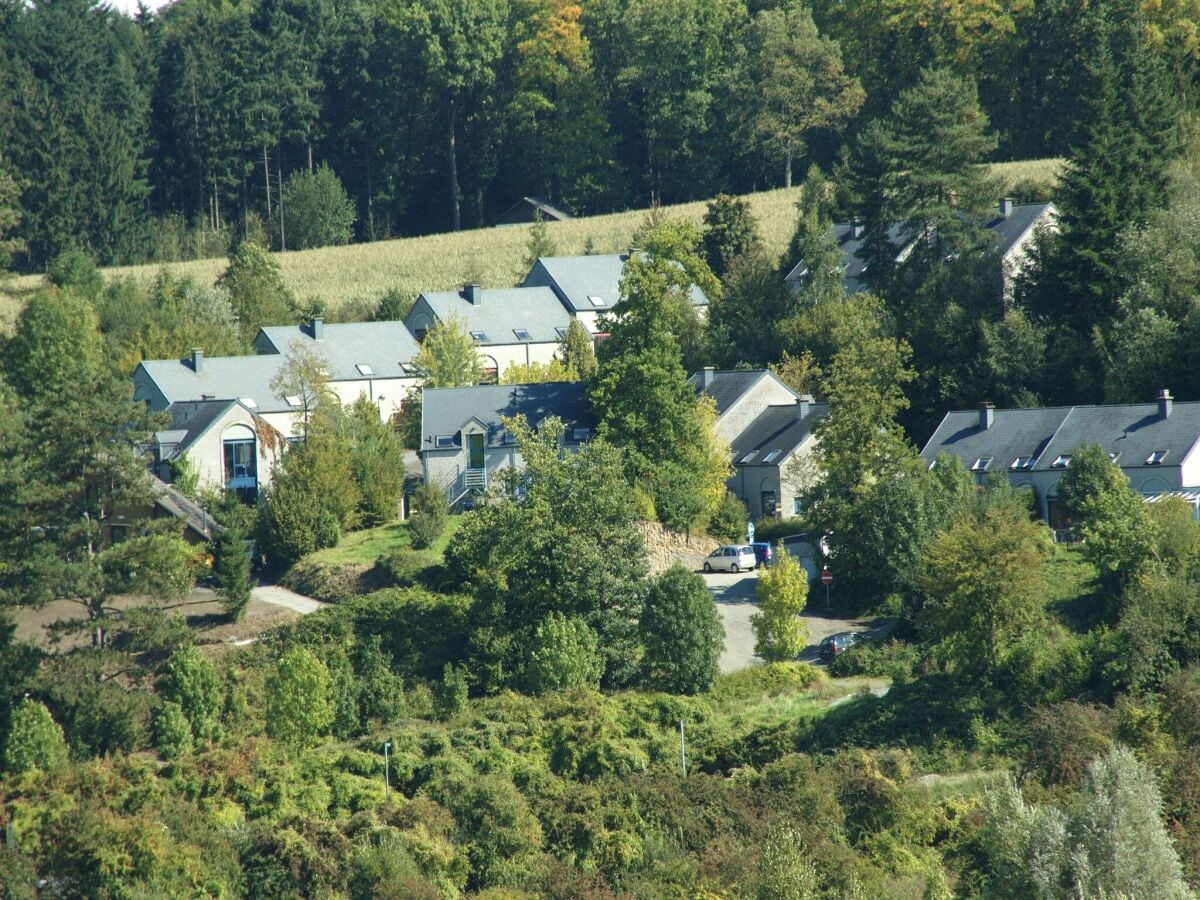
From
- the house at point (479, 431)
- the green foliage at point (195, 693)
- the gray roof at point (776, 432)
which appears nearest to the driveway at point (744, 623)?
the gray roof at point (776, 432)

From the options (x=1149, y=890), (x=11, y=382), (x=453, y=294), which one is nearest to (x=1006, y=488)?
(x=1149, y=890)

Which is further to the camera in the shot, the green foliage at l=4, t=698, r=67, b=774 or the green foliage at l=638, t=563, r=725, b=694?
the green foliage at l=638, t=563, r=725, b=694

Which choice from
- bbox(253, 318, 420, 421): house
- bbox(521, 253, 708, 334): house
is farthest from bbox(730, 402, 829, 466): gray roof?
bbox(521, 253, 708, 334): house

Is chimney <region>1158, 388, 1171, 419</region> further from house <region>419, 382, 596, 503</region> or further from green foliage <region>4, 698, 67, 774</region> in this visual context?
green foliage <region>4, 698, 67, 774</region>

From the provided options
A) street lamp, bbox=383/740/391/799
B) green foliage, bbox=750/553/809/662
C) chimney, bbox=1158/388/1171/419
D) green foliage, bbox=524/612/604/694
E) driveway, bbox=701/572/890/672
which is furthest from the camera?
chimney, bbox=1158/388/1171/419

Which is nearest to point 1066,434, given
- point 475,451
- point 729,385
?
point 729,385

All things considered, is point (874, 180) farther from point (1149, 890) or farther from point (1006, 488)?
point (1149, 890)

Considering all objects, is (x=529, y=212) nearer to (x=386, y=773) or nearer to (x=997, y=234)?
(x=997, y=234)

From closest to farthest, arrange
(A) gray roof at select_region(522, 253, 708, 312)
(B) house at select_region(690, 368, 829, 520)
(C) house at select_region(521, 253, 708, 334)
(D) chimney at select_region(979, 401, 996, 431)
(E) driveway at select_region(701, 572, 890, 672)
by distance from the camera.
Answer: (E) driveway at select_region(701, 572, 890, 672) < (D) chimney at select_region(979, 401, 996, 431) < (B) house at select_region(690, 368, 829, 520) < (C) house at select_region(521, 253, 708, 334) < (A) gray roof at select_region(522, 253, 708, 312)
